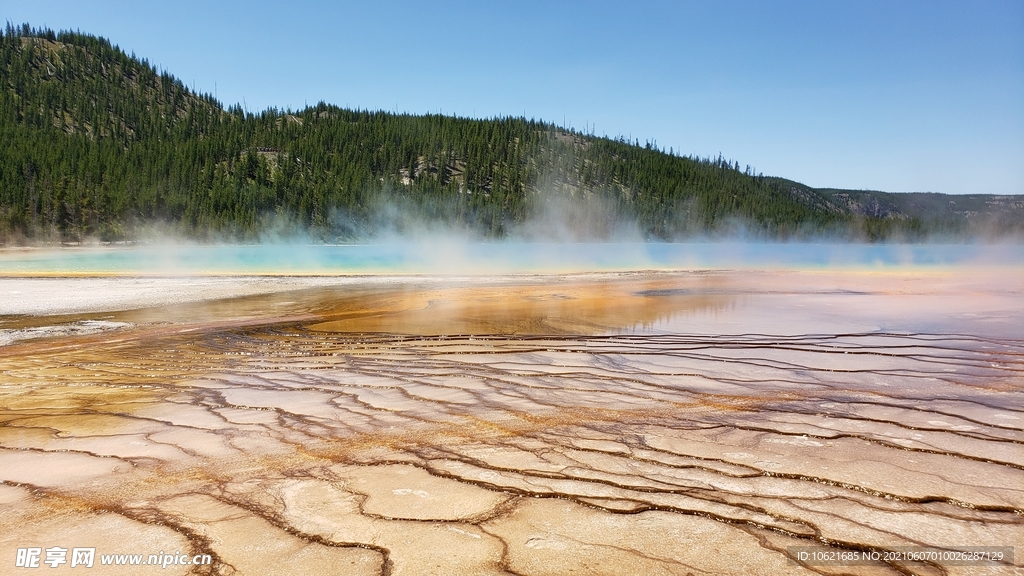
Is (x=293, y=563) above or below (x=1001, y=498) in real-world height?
below

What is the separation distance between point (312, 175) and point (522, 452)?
83979 mm

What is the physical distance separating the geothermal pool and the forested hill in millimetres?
63023

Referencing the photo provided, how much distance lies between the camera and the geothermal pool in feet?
9.57

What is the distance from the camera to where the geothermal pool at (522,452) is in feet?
9.57

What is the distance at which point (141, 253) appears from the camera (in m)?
47.3

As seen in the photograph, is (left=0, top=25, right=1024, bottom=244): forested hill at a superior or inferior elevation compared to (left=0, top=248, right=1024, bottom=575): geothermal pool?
superior

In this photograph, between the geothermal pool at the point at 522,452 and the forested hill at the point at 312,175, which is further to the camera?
the forested hill at the point at 312,175

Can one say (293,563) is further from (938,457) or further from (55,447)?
(938,457)

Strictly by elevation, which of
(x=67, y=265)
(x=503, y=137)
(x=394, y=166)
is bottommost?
(x=67, y=265)

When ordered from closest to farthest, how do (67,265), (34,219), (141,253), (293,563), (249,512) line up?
1. (293,563)
2. (249,512)
3. (67,265)
4. (141,253)
5. (34,219)

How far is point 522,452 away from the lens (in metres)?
4.20

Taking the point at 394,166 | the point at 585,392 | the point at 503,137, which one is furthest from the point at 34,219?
the point at 585,392

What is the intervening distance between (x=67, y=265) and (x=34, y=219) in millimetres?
30228

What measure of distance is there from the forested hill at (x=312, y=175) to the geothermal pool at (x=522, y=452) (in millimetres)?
63023
